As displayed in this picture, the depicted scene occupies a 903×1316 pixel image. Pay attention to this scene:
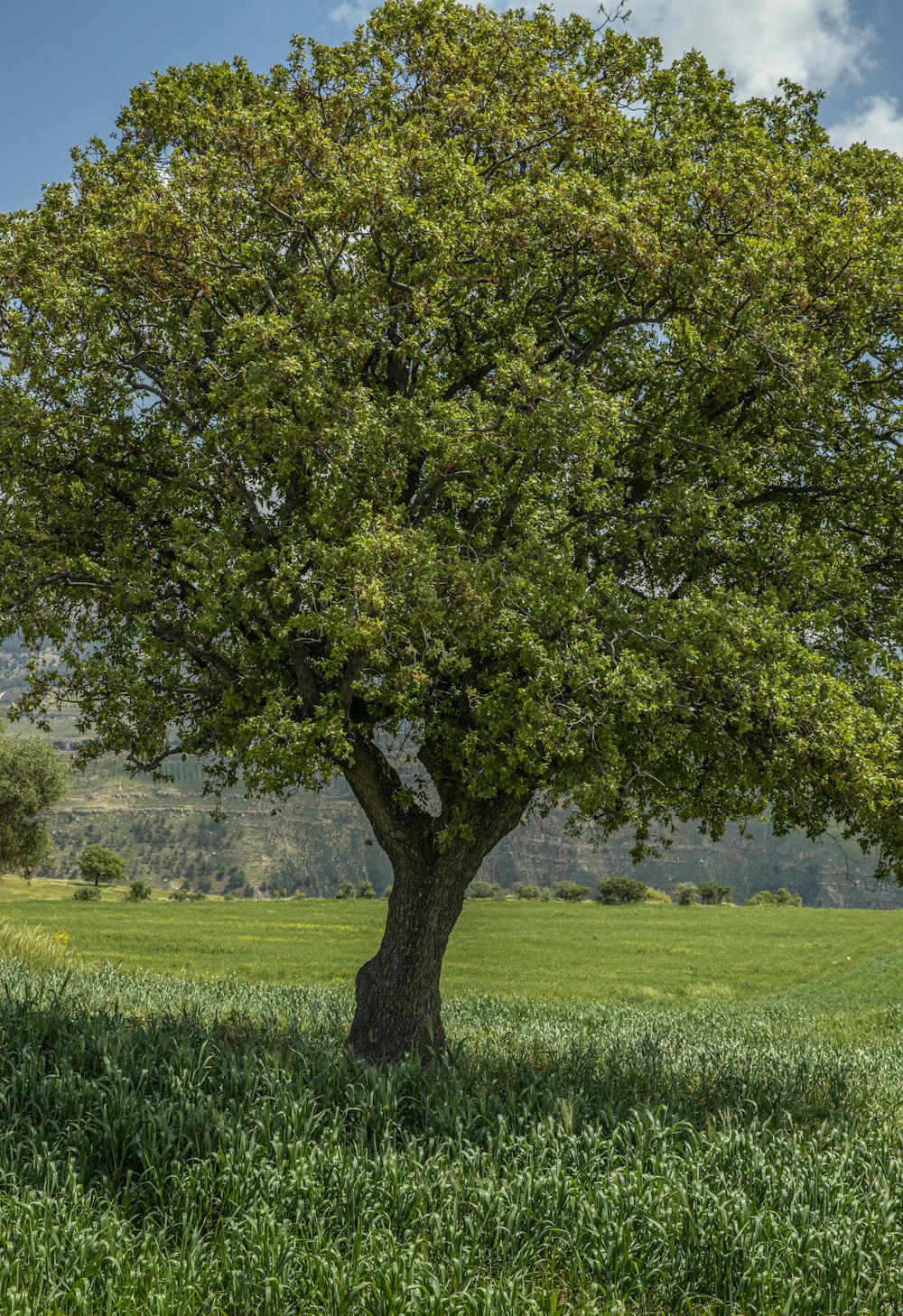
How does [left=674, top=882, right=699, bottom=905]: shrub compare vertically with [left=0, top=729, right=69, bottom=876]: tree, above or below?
below

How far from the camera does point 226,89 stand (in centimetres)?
1468

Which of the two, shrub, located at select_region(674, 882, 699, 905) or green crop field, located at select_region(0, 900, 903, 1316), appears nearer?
green crop field, located at select_region(0, 900, 903, 1316)

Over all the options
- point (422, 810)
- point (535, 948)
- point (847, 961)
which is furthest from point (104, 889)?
point (422, 810)

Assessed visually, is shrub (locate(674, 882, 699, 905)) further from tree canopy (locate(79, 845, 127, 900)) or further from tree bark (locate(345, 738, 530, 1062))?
tree bark (locate(345, 738, 530, 1062))

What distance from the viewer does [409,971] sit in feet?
44.0

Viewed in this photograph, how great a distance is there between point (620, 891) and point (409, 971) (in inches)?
2805

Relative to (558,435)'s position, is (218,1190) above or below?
below

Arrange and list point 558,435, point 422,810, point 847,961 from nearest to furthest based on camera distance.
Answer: point 558,435 < point 422,810 < point 847,961

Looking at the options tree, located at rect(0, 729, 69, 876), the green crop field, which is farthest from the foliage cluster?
A: the green crop field

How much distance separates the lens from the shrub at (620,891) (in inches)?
3179

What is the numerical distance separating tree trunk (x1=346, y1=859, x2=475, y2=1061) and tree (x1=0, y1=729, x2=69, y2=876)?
4911 cm

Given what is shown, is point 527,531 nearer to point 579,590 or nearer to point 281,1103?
point 579,590

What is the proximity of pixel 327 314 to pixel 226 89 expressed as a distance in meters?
6.21

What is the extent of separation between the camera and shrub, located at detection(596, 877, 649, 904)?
80.8 meters
